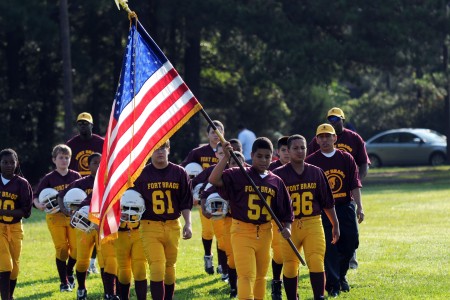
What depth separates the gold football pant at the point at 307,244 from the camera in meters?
11.5

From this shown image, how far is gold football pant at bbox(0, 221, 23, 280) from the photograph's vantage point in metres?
12.5

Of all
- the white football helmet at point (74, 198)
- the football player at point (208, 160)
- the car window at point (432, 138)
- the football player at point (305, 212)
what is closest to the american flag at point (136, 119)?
the football player at point (305, 212)

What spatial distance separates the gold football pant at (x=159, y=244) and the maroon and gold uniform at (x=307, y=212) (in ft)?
3.96

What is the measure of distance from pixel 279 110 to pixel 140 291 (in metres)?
32.9

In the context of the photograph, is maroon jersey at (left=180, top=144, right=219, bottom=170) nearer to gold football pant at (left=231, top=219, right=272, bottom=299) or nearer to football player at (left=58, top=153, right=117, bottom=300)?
football player at (left=58, top=153, right=117, bottom=300)

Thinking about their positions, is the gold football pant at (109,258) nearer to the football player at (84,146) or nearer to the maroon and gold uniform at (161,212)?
the maroon and gold uniform at (161,212)

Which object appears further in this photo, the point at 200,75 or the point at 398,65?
the point at 200,75

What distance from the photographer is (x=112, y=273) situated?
40.8 feet

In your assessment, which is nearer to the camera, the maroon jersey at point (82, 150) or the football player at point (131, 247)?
the football player at point (131, 247)

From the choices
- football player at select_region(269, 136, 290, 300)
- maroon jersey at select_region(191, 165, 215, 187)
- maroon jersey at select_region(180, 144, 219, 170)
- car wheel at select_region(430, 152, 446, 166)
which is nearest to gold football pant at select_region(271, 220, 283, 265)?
→ football player at select_region(269, 136, 290, 300)

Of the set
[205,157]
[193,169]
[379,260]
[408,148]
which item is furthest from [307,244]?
[408,148]

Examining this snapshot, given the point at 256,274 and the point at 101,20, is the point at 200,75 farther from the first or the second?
the point at 256,274

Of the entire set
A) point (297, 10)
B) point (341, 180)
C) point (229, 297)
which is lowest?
point (229, 297)

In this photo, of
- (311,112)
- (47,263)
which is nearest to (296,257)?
(47,263)
